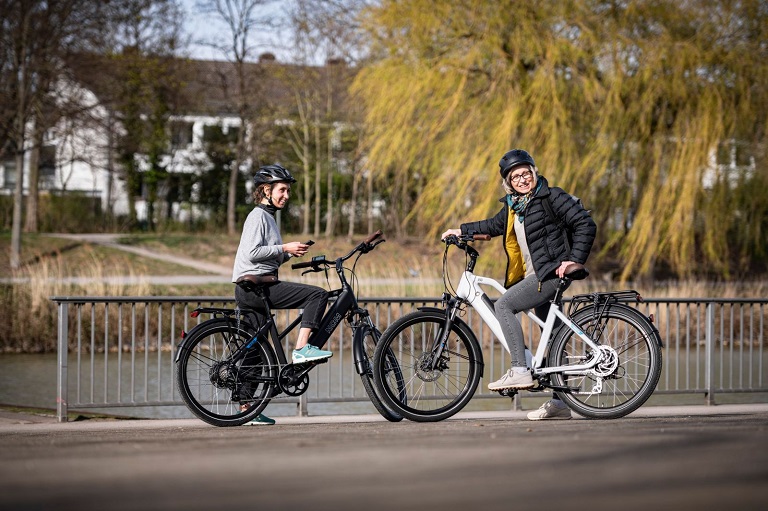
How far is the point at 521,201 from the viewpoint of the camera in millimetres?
7180

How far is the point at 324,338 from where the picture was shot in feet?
23.4

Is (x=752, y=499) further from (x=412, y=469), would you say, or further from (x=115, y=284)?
(x=115, y=284)

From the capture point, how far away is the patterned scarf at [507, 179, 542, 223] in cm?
712

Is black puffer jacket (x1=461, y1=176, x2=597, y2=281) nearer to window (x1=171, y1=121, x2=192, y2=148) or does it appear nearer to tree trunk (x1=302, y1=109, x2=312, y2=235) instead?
tree trunk (x1=302, y1=109, x2=312, y2=235)

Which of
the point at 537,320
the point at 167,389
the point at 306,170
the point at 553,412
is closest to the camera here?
the point at 537,320

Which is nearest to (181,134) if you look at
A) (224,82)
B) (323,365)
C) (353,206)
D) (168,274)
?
(224,82)

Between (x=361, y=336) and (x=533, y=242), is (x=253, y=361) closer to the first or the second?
(x=361, y=336)

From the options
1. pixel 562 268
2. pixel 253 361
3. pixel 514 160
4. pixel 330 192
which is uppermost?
pixel 330 192

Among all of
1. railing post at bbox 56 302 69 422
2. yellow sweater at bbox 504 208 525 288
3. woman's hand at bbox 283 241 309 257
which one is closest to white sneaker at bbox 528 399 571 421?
yellow sweater at bbox 504 208 525 288

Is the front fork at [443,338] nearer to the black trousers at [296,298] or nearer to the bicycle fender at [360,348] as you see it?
the bicycle fender at [360,348]

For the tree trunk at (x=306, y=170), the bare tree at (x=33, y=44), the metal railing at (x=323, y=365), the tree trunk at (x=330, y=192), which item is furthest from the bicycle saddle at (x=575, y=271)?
the tree trunk at (x=330, y=192)

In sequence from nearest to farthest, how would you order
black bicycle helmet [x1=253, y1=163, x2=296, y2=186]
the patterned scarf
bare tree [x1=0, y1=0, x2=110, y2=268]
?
the patterned scarf → black bicycle helmet [x1=253, y1=163, x2=296, y2=186] → bare tree [x1=0, y1=0, x2=110, y2=268]

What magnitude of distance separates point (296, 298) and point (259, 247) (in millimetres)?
406

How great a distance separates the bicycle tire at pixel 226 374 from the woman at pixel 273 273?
0.69ft
